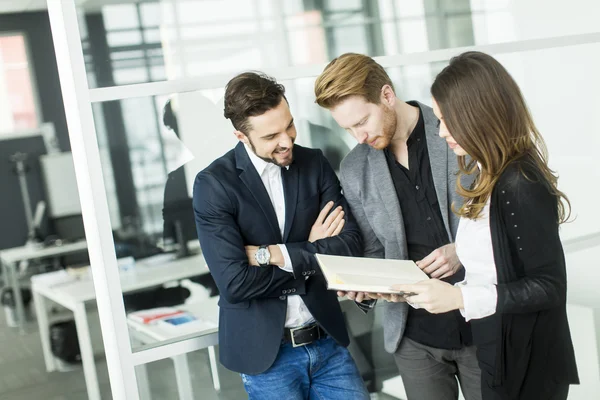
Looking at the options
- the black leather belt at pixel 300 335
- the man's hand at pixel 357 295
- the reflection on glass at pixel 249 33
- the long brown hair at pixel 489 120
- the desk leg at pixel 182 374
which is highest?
the reflection on glass at pixel 249 33

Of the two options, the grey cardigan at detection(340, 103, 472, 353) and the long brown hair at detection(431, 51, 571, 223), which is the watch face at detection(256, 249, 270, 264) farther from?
the long brown hair at detection(431, 51, 571, 223)

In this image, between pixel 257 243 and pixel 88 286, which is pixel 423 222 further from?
pixel 88 286

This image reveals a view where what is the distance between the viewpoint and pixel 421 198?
7.04 feet

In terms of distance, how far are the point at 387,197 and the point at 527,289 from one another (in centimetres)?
60

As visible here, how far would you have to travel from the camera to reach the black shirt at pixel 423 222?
6.96 feet

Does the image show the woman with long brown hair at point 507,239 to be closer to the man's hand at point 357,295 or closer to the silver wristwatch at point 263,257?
the man's hand at point 357,295

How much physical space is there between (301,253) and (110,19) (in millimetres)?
1022

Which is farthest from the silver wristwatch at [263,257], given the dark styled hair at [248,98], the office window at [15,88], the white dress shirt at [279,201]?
the office window at [15,88]

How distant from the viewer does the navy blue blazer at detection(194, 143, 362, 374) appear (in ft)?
6.64

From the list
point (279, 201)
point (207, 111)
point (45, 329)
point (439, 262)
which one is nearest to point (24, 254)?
point (45, 329)

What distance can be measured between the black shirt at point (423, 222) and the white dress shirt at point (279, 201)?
13.8 inches

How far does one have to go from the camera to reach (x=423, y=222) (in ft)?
7.07

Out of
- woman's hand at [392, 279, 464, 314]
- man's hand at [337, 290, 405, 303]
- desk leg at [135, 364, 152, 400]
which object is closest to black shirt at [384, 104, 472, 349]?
man's hand at [337, 290, 405, 303]

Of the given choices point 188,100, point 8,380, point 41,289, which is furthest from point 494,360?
point 8,380
